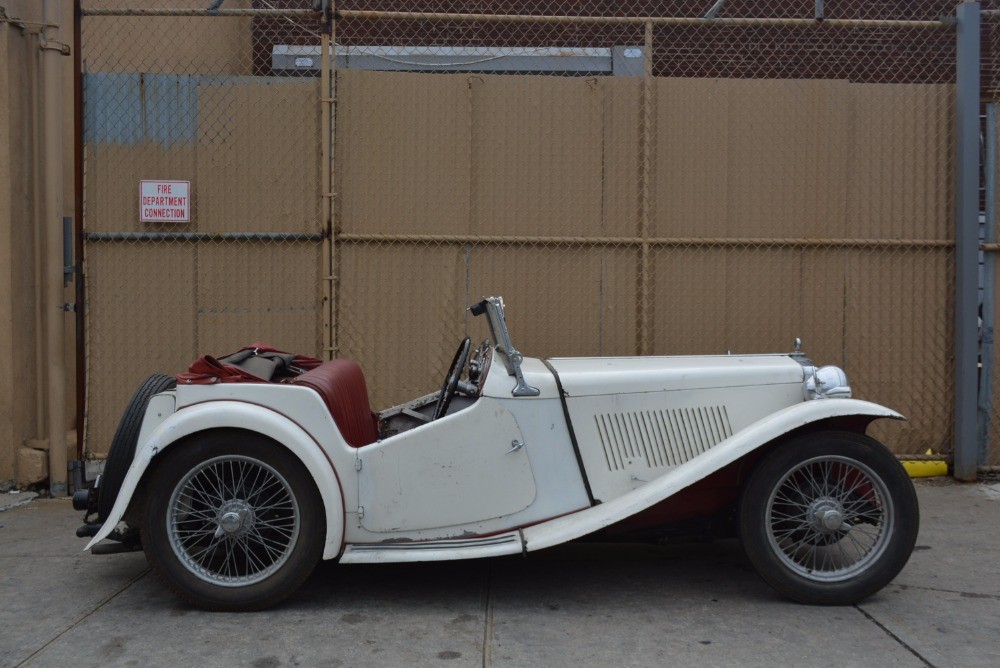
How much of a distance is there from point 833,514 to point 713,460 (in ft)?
1.99

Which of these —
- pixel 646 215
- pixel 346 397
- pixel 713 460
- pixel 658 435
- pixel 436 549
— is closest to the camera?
pixel 713 460

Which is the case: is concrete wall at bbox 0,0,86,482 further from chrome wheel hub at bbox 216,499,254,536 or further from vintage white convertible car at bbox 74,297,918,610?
chrome wheel hub at bbox 216,499,254,536

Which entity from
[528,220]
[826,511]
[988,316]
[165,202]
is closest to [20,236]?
[165,202]

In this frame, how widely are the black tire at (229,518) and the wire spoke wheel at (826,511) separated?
2.08 m

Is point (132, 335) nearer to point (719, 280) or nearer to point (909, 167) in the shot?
point (719, 280)

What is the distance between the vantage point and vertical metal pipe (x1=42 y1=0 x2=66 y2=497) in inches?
249

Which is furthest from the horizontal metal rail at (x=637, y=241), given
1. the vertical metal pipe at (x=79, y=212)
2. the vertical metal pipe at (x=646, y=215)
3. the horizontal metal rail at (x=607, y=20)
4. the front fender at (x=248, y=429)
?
the front fender at (x=248, y=429)

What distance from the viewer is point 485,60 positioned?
8.20 m

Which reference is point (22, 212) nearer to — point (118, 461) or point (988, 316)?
Result: point (118, 461)

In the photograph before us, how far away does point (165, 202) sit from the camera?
6.50 metres

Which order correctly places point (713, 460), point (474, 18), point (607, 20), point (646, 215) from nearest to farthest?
point (713, 460) → point (474, 18) → point (607, 20) → point (646, 215)

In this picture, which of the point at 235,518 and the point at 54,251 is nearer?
the point at 235,518

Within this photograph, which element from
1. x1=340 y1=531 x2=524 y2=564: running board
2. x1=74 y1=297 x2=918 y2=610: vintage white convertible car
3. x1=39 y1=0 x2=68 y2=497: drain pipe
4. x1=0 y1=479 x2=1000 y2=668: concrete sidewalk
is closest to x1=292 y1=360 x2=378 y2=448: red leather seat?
x1=74 y1=297 x2=918 y2=610: vintage white convertible car

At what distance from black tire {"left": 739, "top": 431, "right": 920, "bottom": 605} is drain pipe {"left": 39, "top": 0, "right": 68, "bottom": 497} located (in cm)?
468
